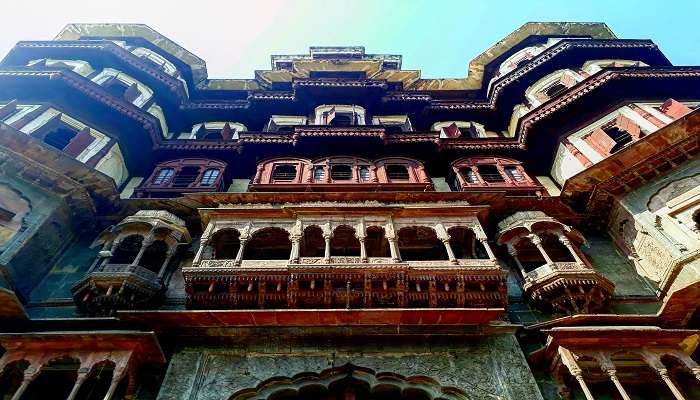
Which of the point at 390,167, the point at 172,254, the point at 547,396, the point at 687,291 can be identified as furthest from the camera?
the point at 390,167

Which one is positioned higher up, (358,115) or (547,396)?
(358,115)

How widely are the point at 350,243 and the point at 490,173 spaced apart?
26.5 feet

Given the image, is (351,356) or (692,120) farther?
(692,120)

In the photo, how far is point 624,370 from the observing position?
1095 cm

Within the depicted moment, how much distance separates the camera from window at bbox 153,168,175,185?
18.8 meters

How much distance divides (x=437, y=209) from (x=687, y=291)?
6.86 metres

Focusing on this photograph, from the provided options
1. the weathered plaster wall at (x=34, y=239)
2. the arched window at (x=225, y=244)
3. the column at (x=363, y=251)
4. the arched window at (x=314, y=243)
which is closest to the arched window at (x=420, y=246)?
the column at (x=363, y=251)

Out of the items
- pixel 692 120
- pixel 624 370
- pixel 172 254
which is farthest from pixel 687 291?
A: pixel 172 254

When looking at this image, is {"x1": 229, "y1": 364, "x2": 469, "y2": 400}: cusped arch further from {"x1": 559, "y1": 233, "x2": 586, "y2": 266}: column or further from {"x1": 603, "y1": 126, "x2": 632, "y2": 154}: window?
{"x1": 603, "y1": 126, "x2": 632, "y2": 154}: window

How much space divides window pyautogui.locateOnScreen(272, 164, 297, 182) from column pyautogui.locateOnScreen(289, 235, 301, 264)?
545 cm

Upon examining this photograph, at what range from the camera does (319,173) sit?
749 inches

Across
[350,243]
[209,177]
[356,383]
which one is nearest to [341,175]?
[350,243]

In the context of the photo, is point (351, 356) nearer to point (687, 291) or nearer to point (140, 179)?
point (687, 291)

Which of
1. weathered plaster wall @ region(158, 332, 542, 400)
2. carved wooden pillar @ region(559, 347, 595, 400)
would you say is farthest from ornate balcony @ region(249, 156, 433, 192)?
carved wooden pillar @ region(559, 347, 595, 400)
